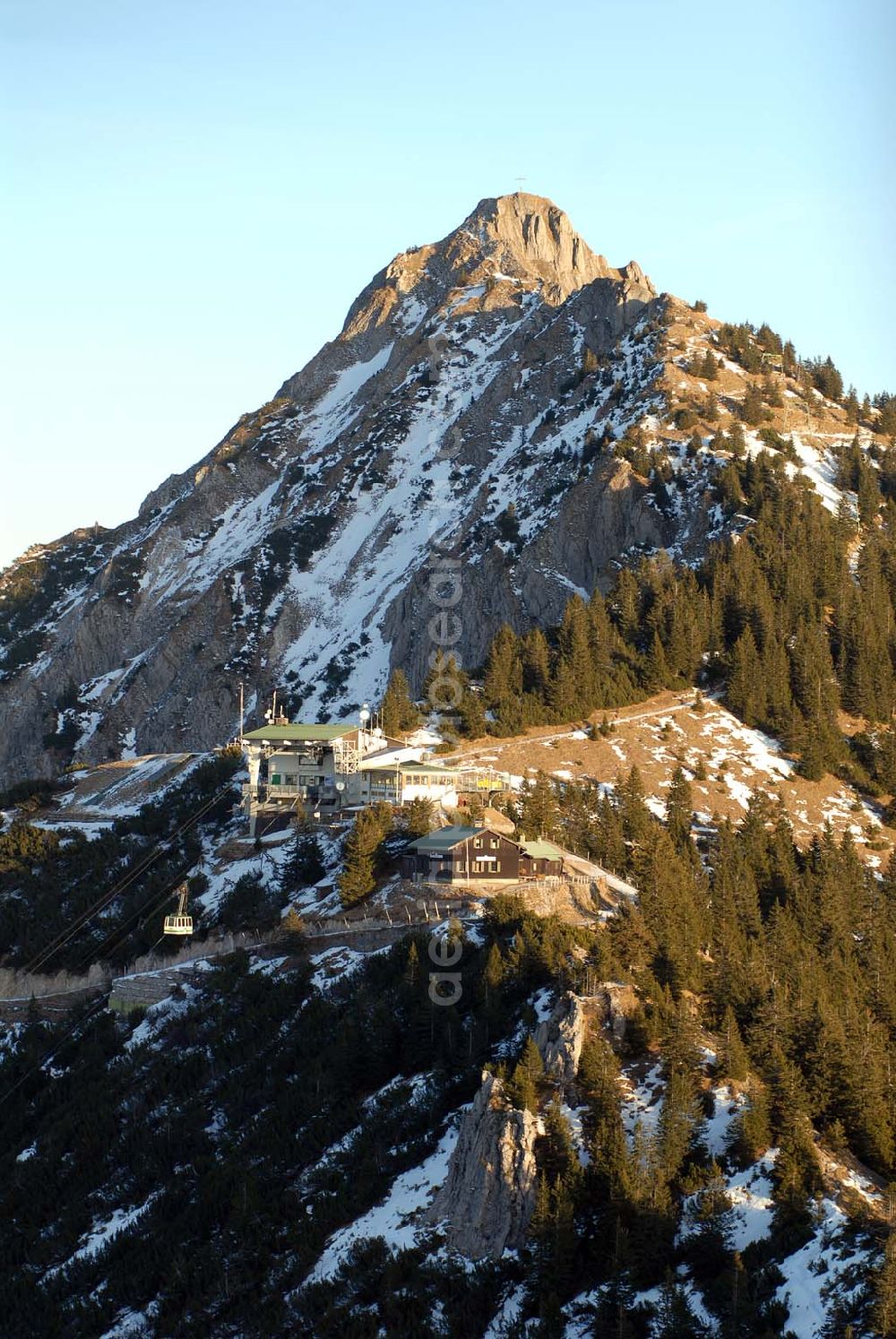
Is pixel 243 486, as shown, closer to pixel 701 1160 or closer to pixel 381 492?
pixel 381 492

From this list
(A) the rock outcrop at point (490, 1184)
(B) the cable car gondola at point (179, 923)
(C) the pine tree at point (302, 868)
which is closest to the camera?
(A) the rock outcrop at point (490, 1184)

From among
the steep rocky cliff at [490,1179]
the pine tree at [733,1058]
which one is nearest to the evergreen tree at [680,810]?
the pine tree at [733,1058]

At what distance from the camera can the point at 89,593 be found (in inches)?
7613

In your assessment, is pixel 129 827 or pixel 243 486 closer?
pixel 129 827

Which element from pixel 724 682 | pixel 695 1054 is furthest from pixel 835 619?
pixel 695 1054

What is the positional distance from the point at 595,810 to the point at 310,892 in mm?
15625

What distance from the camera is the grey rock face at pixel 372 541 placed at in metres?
133

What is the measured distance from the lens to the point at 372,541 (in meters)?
166

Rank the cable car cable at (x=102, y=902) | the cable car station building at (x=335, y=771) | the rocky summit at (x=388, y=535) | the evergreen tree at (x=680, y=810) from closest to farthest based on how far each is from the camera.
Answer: the evergreen tree at (x=680, y=810) < the cable car cable at (x=102, y=902) < the cable car station building at (x=335, y=771) < the rocky summit at (x=388, y=535)

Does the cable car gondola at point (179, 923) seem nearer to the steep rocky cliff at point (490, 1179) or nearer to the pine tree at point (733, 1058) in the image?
the steep rocky cliff at point (490, 1179)

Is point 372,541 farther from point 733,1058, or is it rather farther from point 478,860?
point 733,1058

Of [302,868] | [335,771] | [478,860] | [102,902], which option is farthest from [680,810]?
[102,902]

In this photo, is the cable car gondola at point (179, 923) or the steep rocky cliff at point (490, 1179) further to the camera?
the cable car gondola at point (179, 923)

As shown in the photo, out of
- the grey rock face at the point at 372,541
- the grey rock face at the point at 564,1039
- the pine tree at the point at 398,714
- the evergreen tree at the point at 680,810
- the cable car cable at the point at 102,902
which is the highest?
the grey rock face at the point at 372,541
